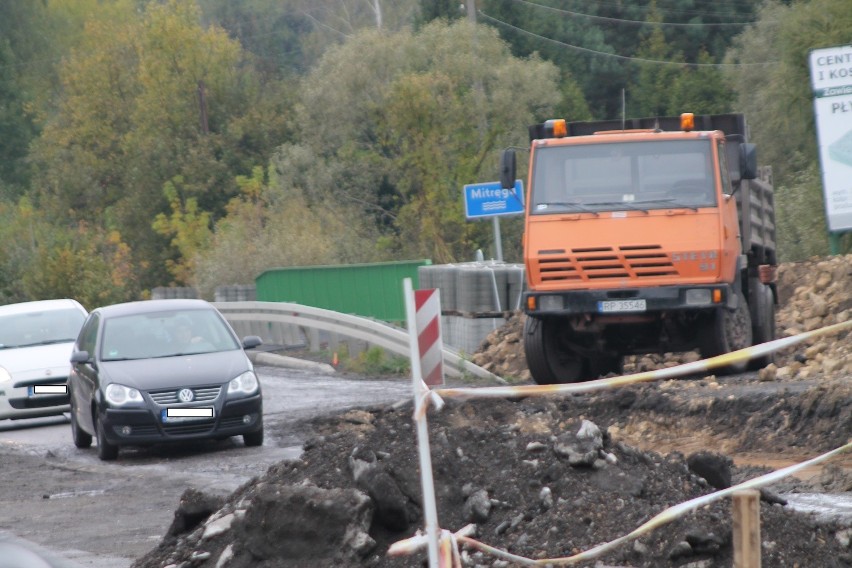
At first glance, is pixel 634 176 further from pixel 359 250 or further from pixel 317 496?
pixel 359 250

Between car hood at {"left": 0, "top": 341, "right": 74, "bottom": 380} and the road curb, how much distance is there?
592 centimetres

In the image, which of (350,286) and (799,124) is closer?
(350,286)

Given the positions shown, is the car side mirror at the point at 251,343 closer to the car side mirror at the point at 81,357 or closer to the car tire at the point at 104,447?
the car side mirror at the point at 81,357

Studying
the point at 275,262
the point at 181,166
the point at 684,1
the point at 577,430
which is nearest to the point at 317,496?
the point at 577,430

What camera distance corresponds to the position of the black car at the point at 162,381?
14312 millimetres

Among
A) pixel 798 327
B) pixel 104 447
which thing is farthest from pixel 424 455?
pixel 798 327

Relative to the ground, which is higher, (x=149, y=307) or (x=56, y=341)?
(x=149, y=307)

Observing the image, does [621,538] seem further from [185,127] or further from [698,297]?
[185,127]

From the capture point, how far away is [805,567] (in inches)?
268

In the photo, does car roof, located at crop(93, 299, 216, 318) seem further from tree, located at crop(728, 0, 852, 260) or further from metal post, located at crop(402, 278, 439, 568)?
tree, located at crop(728, 0, 852, 260)

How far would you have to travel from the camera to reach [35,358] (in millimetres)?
18328

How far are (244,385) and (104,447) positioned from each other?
1524 mm

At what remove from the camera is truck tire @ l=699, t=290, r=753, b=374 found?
1574 cm

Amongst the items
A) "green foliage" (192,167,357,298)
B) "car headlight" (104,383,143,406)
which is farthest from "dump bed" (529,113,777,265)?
"green foliage" (192,167,357,298)
